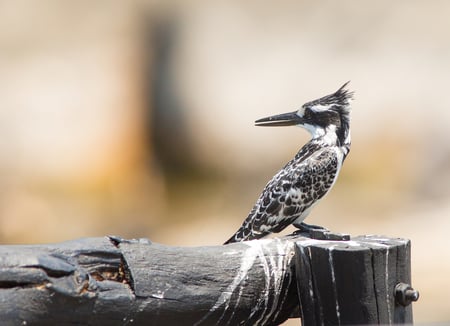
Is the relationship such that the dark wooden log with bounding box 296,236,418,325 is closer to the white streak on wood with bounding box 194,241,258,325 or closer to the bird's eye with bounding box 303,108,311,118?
the white streak on wood with bounding box 194,241,258,325

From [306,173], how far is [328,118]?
0.33 metres

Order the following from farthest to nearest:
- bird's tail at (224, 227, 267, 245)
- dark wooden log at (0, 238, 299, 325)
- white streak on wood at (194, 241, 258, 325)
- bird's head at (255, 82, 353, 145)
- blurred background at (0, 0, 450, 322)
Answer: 1. blurred background at (0, 0, 450, 322)
2. bird's head at (255, 82, 353, 145)
3. bird's tail at (224, 227, 267, 245)
4. white streak on wood at (194, 241, 258, 325)
5. dark wooden log at (0, 238, 299, 325)

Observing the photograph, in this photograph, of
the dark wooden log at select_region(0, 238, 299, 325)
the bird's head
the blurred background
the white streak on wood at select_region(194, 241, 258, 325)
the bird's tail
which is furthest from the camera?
the blurred background

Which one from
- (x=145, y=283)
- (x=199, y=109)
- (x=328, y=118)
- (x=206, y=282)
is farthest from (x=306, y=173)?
(x=199, y=109)

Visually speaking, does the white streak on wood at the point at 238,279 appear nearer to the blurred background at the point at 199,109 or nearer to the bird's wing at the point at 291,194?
the bird's wing at the point at 291,194

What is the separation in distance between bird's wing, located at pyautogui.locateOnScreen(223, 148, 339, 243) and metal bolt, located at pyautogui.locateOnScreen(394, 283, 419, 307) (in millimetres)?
1627

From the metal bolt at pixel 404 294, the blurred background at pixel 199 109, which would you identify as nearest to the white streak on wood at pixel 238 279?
the metal bolt at pixel 404 294

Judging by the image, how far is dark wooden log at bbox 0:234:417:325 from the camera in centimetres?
253

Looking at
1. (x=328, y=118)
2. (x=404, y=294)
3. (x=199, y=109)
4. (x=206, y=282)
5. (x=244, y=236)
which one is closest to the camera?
(x=206, y=282)

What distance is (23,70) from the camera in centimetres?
1029

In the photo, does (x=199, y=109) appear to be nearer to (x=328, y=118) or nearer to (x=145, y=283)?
(x=328, y=118)

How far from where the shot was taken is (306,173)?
186 inches

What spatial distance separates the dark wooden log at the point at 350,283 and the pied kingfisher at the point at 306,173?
149 centimetres

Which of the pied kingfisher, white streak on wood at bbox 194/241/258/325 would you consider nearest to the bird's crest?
the pied kingfisher
